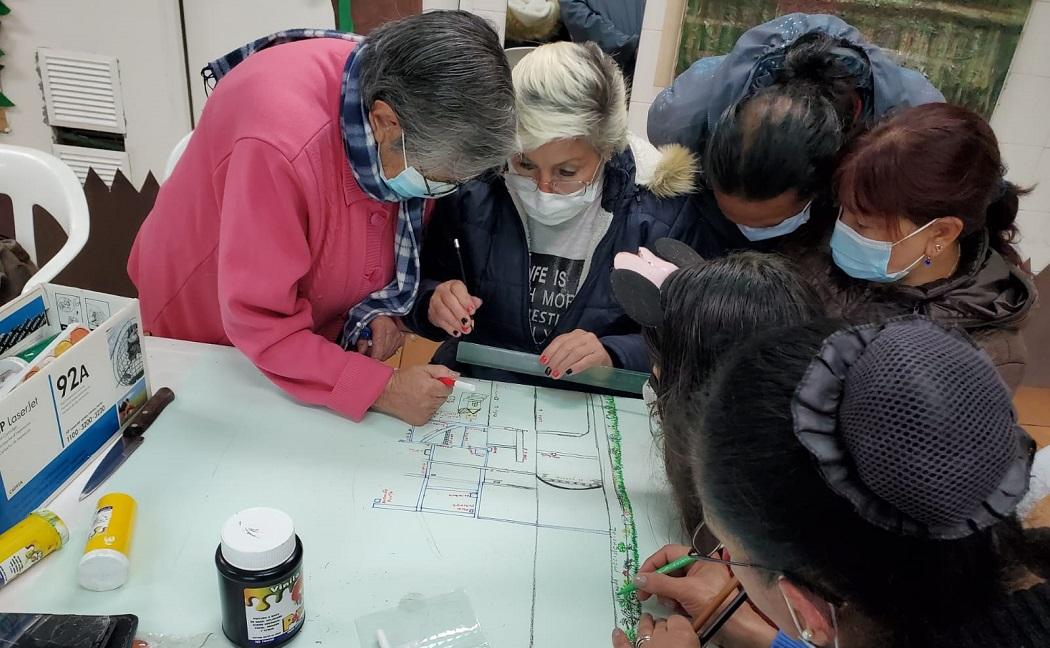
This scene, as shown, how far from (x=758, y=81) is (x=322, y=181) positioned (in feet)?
2.72

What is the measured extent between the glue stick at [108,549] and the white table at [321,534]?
0.05ft

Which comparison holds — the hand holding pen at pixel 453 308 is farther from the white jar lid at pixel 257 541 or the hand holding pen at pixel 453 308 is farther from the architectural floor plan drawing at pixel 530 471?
the white jar lid at pixel 257 541

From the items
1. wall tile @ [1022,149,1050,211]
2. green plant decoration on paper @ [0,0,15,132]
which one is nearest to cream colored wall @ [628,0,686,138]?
wall tile @ [1022,149,1050,211]

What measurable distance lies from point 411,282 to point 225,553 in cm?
75

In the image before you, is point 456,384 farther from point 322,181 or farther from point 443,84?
point 443,84

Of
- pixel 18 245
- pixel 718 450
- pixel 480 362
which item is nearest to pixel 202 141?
pixel 480 362

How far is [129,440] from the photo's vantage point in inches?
45.3

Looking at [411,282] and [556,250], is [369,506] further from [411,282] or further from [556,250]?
[556,250]

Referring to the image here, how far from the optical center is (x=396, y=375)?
1.30m

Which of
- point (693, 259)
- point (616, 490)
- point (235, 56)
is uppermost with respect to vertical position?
point (235, 56)

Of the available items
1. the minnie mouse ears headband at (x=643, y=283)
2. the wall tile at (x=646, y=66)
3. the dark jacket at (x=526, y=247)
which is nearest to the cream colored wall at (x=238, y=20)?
the wall tile at (x=646, y=66)

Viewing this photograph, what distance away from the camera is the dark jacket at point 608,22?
2615 millimetres

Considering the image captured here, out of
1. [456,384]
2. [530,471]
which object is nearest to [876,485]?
[530,471]

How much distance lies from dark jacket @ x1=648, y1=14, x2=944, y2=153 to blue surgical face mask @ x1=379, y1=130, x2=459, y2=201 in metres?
0.53
